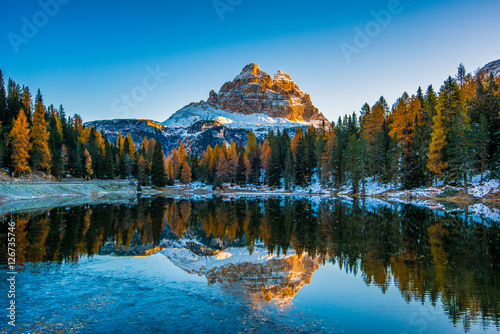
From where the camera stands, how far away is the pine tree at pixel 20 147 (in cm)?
5872

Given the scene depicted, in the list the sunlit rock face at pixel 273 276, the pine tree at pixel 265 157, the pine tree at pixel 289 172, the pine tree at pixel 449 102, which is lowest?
the sunlit rock face at pixel 273 276

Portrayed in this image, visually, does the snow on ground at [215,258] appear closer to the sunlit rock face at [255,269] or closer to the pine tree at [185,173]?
the sunlit rock face at [255,269]

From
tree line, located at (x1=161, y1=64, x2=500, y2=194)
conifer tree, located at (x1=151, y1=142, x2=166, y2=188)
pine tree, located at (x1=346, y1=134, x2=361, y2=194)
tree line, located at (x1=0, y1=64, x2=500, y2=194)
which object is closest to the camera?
tree line, located at (x1=161, y1=64, x2=500, y2=194)

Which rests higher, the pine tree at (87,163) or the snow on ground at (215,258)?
the pine tree at (87,163)

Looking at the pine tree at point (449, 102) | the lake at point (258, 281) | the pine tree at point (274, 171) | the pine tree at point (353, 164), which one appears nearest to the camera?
the lake at point (258, 281)

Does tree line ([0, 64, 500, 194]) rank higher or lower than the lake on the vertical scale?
higher

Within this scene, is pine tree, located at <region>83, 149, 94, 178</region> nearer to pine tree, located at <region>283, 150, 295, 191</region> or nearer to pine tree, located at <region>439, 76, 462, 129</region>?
pine tree, located at <region>283, 150, 295, 191</region>

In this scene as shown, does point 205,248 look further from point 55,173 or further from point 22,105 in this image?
point 22,105

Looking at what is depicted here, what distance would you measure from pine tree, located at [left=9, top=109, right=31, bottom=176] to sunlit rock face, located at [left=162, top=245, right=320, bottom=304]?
5852cm

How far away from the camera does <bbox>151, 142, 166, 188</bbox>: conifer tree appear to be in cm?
8388

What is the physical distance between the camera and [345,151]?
73.8 metres

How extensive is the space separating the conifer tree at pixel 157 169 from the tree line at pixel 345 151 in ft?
0.93

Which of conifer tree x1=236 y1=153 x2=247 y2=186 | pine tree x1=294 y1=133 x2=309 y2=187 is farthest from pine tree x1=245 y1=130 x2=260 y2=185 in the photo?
pine tree x1=294 y1=133 x2=309 y2=187

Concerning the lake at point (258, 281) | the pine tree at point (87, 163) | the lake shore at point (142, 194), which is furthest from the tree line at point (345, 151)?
the lake at point (258, 281)
